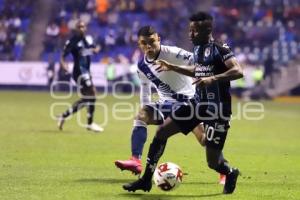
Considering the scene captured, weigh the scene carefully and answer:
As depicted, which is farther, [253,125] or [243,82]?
[243,82]

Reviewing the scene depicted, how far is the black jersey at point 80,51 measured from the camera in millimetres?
18578

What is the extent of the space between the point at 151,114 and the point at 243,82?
24.5 m

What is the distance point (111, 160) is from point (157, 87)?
7.56 ft

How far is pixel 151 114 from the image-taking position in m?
11.0

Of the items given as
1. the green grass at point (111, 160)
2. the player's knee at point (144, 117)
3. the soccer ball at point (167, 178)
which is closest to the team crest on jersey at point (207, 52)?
the soccer ball at point (167, 178)

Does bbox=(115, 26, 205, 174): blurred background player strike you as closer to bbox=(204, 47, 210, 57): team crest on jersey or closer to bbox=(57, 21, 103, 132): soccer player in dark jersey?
bbox=(204, 47, 210, 57): team crest on jersey

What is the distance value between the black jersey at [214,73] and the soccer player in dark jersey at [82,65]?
30.2 ft

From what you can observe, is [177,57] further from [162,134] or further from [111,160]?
[111,160]

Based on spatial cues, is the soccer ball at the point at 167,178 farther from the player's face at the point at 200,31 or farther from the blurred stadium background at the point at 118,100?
the player's face at the point at 200,31

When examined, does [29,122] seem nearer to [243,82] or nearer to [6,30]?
[243,82]

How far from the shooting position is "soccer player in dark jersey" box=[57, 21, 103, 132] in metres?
18.6

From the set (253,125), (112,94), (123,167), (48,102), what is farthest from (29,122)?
(112,94)

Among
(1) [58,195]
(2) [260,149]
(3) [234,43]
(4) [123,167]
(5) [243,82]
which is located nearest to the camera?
(1) [58,195]

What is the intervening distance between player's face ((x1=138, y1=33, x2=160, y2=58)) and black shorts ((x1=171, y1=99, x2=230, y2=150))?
1420 millimetres
